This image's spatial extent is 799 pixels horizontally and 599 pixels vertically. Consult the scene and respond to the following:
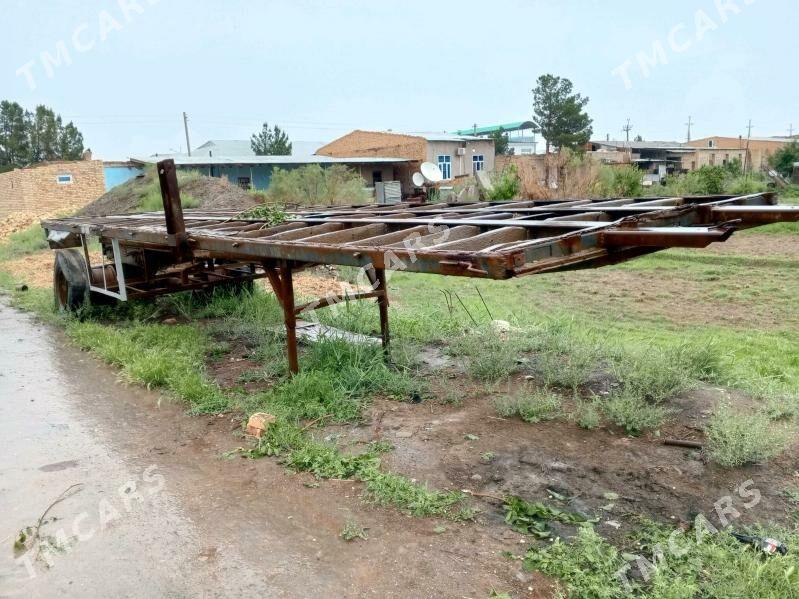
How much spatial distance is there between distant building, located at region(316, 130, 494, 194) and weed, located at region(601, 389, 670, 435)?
102 feet

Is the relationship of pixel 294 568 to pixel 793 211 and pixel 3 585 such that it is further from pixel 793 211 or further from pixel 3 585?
pixel 793 211

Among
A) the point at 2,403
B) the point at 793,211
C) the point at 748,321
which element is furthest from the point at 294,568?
the point at 748,321

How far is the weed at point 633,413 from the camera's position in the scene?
181 inches

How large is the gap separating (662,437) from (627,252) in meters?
1.46

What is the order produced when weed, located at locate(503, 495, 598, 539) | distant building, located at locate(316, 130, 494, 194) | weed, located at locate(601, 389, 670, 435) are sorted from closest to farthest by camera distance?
weed, located at locate(503, 495, 598, 539) → weed, located at locate(601, 389, 670, 435) → distant building, located at locate(316, 130, 494, 194)

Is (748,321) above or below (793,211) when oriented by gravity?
below

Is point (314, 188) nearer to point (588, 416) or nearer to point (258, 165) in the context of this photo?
point (258, 165)

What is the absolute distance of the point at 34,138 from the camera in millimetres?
39688

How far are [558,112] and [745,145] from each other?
26312 millimetres

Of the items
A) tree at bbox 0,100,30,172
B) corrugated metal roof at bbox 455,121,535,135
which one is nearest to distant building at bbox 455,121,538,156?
corrugated metal roof at bbox 455,121,535,135

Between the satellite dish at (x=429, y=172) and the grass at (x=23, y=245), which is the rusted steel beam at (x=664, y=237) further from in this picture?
the satellite dish at (x=429, y=172)

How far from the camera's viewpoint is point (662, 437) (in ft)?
14.8

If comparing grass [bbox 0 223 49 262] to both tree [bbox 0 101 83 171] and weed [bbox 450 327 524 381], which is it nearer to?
weed [bbox 450 327 524 381]

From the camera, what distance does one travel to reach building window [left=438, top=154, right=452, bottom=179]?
128 feet
